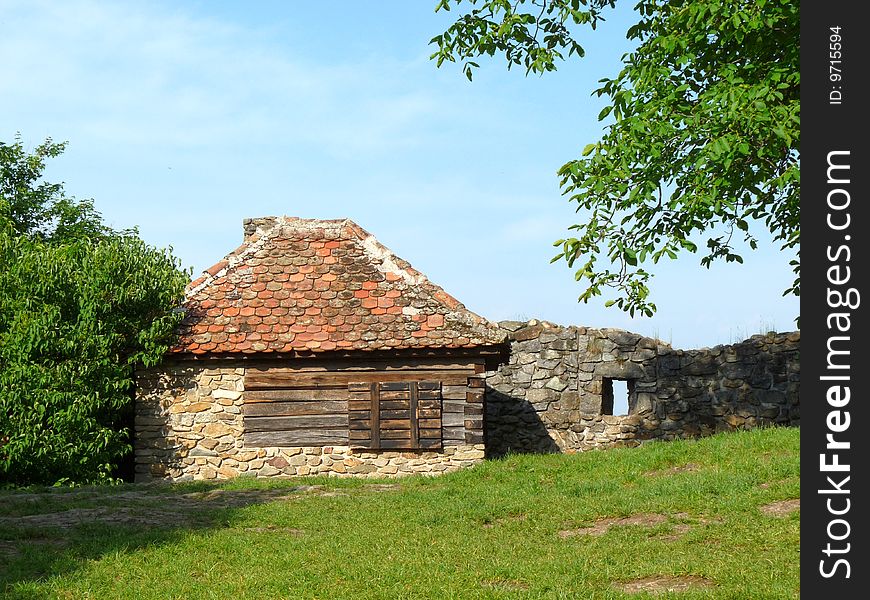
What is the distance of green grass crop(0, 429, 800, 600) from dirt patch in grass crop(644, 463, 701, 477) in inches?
1.9

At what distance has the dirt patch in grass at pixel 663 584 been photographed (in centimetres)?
871

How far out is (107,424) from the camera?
61.1ft

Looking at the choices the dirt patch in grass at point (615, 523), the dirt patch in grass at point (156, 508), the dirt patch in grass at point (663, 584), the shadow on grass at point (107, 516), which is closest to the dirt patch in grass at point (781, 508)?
the dirt patch in grass at point (615, 523)

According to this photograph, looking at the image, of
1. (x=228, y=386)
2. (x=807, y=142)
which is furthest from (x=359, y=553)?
(x=228, y=386)

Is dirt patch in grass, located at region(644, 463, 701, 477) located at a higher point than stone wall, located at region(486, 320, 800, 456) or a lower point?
lower

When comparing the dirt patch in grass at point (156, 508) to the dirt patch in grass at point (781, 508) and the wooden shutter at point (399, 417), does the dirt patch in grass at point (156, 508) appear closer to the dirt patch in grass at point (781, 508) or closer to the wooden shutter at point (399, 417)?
the wooden shutter at point (399, 417)

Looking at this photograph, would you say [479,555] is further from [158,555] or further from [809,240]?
[809,240]

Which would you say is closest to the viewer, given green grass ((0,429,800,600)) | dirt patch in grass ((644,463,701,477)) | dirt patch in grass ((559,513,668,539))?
green grass ((0,429,800,600))

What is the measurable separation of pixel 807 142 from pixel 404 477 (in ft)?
40.2

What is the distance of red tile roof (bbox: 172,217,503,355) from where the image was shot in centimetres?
1836

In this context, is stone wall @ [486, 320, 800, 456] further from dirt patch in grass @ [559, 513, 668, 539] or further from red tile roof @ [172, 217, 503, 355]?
dirt patch in grass @ [559, 513, 668, 539]

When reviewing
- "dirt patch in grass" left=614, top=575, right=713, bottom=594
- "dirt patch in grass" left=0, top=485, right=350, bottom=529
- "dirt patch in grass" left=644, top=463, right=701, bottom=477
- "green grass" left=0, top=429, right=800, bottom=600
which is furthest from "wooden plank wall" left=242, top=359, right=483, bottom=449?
"dirt patch in grass" left=614, top=575, right=713, bottom=594

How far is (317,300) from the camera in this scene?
1933 cm

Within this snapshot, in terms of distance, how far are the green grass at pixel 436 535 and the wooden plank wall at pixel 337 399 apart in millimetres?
1763
